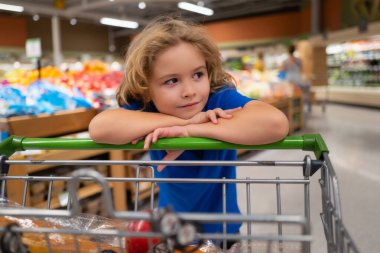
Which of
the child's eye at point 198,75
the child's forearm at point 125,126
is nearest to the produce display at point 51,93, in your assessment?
the child's forearm at point 125,126

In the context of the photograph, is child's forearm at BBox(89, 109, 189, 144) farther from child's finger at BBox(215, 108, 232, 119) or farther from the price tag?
the price tag

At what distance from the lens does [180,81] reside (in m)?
1.02

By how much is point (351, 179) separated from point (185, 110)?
3.33m

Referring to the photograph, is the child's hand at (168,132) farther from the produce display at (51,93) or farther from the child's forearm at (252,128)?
the produce display at (51,93)

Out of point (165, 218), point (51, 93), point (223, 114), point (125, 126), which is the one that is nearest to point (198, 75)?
point (223, 114)

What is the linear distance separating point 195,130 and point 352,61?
12.4m

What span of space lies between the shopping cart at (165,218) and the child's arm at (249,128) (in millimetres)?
21

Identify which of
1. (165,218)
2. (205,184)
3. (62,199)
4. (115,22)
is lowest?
(62,199)

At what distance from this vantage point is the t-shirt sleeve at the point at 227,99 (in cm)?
109

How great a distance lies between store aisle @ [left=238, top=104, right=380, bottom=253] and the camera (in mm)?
2564

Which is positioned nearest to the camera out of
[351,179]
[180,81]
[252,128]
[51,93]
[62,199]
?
[252,128]

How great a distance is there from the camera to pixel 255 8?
15445mm

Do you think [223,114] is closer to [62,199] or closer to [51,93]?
[62,199]

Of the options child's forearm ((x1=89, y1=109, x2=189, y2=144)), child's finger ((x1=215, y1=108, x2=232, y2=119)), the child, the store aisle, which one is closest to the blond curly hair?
the child
